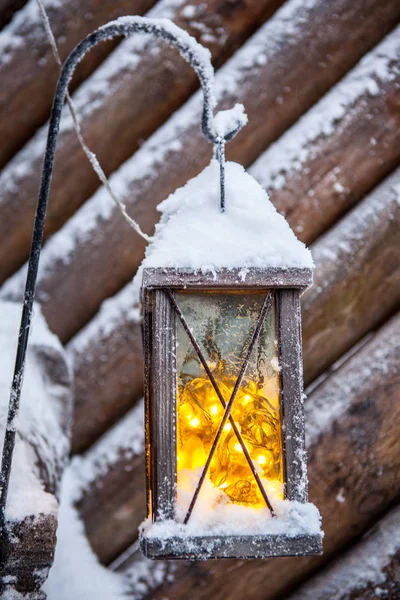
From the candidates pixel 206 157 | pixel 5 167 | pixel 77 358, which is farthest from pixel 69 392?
pixel 206 157

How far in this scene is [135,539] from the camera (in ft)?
5.22

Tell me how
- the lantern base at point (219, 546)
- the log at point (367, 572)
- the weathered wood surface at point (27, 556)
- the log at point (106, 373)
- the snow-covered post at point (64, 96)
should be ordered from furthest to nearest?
the log at point (106, 373), the log at point (367, 572), the weathered wood surface at point (27, 556), the snow-covered post at point (64, 96), the lantern base at point (219, 546)

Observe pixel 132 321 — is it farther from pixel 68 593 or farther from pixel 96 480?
pixel 68 593

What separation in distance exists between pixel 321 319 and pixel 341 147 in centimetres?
55

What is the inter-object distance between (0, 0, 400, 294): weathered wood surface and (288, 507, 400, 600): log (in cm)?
108

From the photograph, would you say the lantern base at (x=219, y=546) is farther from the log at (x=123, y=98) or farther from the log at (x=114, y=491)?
the log at (x=123, y=98)

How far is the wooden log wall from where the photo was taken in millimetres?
1641

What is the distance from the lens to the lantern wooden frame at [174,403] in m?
0.88

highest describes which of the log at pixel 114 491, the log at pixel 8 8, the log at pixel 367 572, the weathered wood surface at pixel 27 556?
the log at pixel 8 8

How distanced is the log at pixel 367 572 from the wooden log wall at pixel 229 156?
16.5 inches

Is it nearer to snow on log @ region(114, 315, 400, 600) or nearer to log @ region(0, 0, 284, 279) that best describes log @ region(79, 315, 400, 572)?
snow on log @ region(114, 315, 400, 600)

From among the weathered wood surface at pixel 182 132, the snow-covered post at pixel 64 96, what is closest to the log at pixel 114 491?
the weathered wood surface at pixel 182 132

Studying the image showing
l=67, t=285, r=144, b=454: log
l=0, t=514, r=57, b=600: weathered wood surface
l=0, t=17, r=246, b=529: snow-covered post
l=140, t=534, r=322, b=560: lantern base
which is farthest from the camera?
l=67, t=285, r=144, b=454: log

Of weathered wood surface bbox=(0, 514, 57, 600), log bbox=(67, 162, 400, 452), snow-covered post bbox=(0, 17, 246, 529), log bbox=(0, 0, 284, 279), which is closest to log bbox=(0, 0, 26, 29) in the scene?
log bbox=(0, 0, 284, 279)
